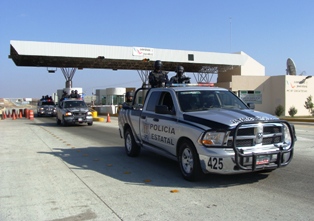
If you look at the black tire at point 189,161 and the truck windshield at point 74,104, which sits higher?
the truck windshield at point 74,104

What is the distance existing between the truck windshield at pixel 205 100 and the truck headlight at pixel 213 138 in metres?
1.11

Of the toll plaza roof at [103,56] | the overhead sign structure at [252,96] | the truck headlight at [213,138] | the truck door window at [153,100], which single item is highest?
the toll plaza roof at [103,56]

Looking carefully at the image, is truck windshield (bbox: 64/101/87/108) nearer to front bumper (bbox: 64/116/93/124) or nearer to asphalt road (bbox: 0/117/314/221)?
front bumper (bbox: 64/116/93/124)

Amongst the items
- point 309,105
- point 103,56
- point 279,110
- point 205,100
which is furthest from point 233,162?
point 309,105

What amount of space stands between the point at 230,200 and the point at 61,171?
4192mm

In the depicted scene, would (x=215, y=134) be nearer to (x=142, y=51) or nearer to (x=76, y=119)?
(x=76, y=119)

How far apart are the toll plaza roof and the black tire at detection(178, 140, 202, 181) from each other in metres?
25.4

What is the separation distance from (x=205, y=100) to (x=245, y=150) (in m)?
1.77

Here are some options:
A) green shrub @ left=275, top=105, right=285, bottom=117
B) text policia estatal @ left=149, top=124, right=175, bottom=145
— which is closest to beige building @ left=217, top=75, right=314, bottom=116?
green shrub @ left=275, top=105, right=285, bottom=117

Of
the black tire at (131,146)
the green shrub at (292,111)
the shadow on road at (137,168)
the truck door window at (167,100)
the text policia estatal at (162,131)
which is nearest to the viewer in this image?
the shadow on road at (137,168)

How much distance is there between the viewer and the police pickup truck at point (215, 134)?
5.66 meters

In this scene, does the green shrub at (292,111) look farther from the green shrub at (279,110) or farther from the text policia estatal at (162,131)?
the text policia estatal at (162,131)

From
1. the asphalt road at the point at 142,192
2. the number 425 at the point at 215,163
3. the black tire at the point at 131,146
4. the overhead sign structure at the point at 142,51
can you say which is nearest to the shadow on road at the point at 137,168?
the asphalt road at the point at 142,192

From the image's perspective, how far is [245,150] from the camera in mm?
5680
